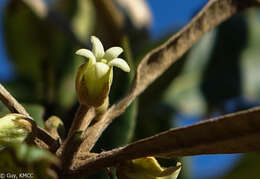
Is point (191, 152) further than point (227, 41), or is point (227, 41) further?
point (227, 41)

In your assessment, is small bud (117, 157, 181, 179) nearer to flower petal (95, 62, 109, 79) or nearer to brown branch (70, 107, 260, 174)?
brown branch (70, 107, 260, 174)

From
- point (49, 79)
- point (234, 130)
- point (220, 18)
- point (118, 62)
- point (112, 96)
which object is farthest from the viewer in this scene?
point (49, 79)

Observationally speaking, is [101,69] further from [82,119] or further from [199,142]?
[199,142]

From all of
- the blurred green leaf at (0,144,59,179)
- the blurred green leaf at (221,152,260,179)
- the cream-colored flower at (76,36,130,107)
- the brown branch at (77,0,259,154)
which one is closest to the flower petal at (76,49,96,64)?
the cream-colored flower at (76,36,130,107)

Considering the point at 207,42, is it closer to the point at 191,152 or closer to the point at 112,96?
the point at 112,96

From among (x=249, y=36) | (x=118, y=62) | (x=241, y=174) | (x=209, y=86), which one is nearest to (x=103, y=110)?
(x=118, y=62)

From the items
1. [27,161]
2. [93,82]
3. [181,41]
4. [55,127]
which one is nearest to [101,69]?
[93,82]
